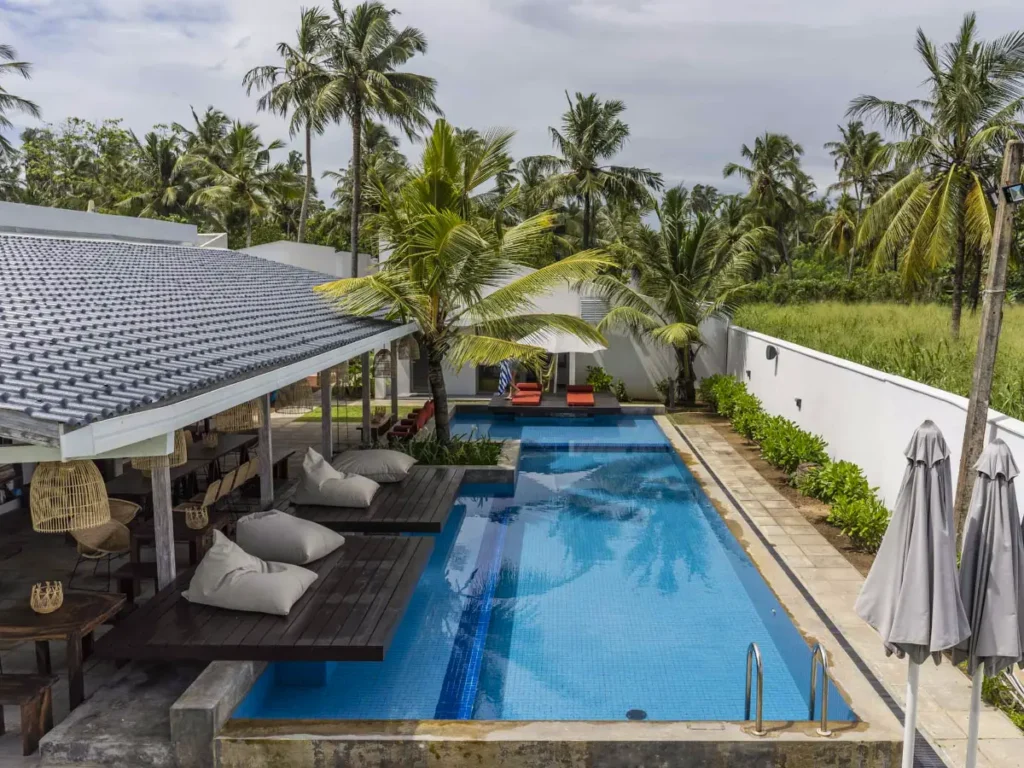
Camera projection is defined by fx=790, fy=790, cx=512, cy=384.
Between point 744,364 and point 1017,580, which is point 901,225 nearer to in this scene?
point 744,364

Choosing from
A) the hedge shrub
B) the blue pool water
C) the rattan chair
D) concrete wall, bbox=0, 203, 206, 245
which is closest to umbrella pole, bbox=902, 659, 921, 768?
the blue pool water

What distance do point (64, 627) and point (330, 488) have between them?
4670mm

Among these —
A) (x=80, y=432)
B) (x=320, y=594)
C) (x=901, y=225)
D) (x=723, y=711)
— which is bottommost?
(x=723, y=711)

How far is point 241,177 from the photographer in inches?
1523

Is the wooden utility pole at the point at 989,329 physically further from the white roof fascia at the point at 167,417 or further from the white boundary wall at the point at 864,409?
the white roof fascia at the point at 167,417

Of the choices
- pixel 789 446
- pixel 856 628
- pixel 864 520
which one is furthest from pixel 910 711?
pixel 789 446

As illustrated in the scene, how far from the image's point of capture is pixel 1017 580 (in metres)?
4.58

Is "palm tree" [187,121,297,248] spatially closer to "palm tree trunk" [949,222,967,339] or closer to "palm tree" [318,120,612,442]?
"palm tree" [318,120,612,442]

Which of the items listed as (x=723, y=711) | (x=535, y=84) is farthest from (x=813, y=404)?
(x=535, y=84)

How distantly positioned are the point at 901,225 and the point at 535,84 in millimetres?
14379

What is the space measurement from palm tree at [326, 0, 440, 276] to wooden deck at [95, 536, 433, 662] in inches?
743

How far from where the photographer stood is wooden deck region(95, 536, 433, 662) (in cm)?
594

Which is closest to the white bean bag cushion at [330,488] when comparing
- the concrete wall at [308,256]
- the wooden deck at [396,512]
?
the wooden deck at [396,512]

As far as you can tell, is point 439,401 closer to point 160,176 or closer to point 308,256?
point 308,256
